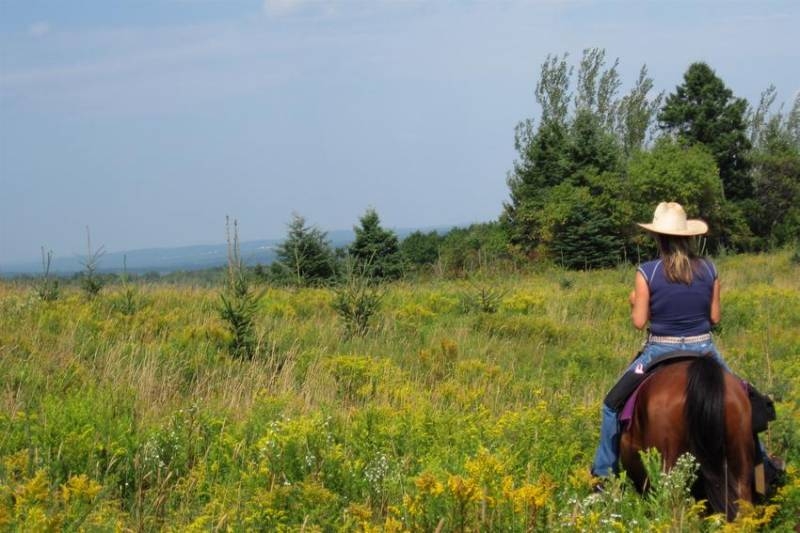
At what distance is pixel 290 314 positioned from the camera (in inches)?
560

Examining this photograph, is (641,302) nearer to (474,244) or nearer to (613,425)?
(613,425)

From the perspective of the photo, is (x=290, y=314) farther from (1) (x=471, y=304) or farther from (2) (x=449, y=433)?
(2) (x=449, y=433)

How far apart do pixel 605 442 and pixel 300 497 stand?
7.27 feet

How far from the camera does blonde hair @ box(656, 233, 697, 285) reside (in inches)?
229

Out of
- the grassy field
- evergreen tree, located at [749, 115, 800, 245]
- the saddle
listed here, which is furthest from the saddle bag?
evergreen tree, located at [749, 115, 800, 245]

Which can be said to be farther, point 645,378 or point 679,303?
point 679,303

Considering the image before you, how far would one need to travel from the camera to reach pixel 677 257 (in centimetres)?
585

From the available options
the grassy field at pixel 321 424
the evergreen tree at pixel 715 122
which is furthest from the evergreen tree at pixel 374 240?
the evergreen tree at pixel 715 122

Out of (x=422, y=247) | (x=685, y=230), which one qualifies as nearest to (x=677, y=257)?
(x=685, y=230)

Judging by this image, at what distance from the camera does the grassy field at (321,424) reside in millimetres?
4691

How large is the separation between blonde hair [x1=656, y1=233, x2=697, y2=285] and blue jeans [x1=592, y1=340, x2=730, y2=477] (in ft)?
1.46

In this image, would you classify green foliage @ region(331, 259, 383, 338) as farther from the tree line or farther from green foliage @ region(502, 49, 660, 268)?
green foliage @ region(502, 49, 660, 268)

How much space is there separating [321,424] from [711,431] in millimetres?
2671

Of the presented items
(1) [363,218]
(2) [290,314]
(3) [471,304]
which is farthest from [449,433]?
(1) [363,218]
